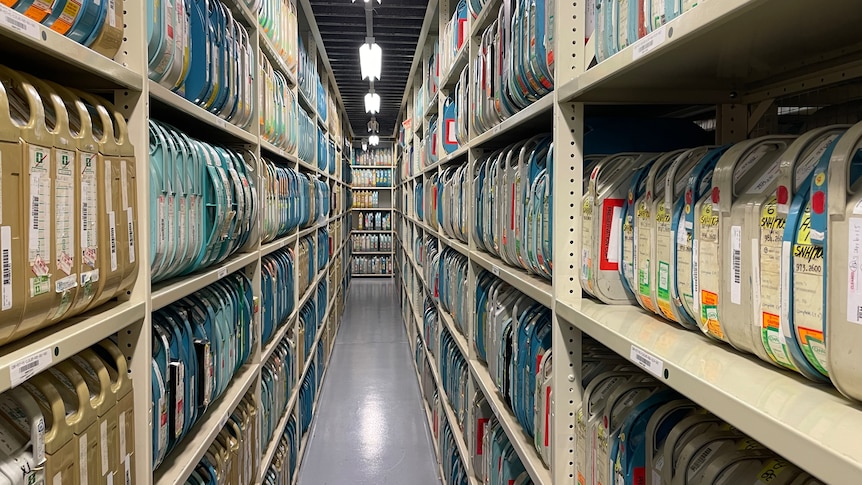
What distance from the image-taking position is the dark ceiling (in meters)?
5.55

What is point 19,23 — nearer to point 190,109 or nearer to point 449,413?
point 190,109

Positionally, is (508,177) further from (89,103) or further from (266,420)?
(266,420)

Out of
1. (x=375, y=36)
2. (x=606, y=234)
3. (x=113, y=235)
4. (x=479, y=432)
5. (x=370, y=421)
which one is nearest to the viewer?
(x=113, y=235)

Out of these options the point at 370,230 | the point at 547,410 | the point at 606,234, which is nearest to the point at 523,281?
the point at 547,410

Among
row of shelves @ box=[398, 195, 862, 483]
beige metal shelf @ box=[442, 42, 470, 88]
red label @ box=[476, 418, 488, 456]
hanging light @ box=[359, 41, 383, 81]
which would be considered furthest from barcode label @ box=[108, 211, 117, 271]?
hanging light @ box=[359, 41, 383, 81]

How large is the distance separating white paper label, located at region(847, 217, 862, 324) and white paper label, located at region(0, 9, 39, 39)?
1023 millimetres

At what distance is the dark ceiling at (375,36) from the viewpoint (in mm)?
5551

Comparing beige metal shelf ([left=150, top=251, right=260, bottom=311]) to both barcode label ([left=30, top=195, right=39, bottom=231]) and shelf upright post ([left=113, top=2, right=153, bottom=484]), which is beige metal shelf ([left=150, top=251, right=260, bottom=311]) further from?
barcode label ([left=30, top=195, right=39, bottom=231])

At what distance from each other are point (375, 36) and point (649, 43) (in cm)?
585

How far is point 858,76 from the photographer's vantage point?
1.12 meters

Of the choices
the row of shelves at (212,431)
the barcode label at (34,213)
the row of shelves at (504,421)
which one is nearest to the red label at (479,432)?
the row of shelves at (504,421)

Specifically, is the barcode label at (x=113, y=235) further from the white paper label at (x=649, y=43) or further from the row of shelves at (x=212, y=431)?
the white paper label at (x=649, y=43)

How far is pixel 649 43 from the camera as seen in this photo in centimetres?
89

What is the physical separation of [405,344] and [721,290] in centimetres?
591
